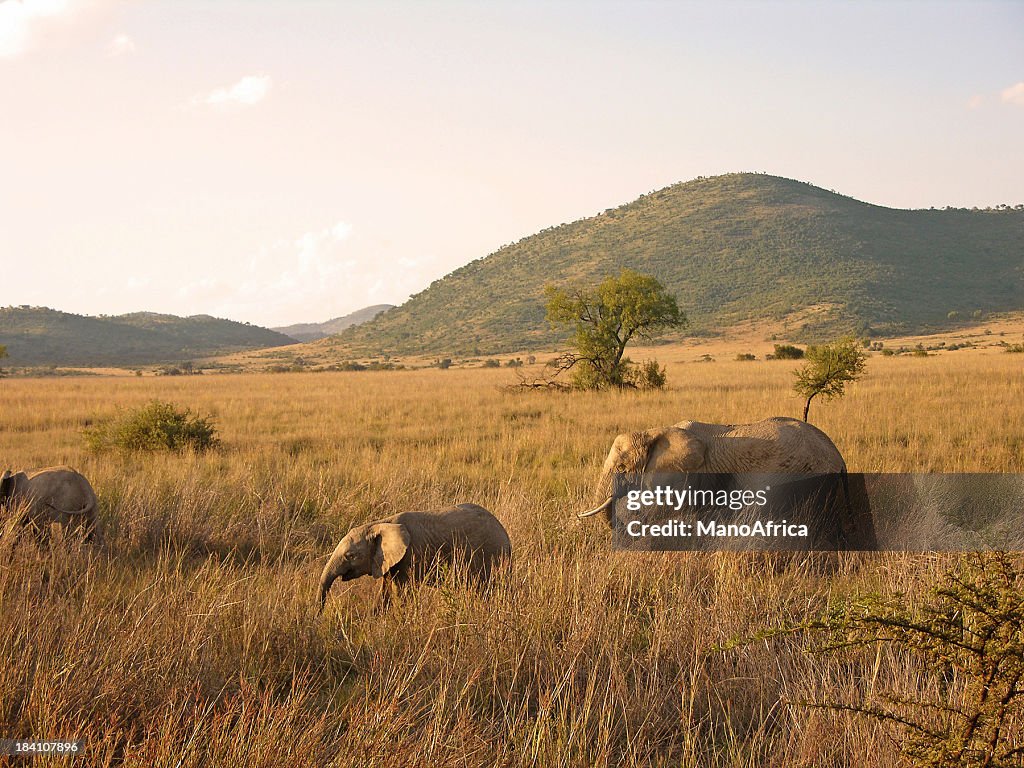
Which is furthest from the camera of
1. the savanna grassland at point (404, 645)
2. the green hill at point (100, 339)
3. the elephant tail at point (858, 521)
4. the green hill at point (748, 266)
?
the green hill at point (100, 339)

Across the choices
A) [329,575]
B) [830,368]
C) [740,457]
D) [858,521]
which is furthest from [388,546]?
[830,368]

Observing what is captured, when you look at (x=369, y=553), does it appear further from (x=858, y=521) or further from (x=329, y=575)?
(x=858, y=521)

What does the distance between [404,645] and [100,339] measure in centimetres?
12787

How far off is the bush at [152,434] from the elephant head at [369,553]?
29.6 feet

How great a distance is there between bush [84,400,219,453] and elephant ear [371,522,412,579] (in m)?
9.14

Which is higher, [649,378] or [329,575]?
[649,378]

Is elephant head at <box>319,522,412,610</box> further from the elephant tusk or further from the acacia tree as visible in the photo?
the acacia tree

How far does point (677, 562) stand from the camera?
5.73 metres

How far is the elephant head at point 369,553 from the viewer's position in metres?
5.14

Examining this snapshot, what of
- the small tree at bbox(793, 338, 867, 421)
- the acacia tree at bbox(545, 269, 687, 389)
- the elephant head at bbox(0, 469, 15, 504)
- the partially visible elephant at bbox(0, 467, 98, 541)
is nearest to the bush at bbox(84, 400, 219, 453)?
the partially visible elephant at bbox(0, 467, 98, 541)

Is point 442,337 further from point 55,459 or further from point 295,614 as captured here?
point 295,614

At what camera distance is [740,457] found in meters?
6.71

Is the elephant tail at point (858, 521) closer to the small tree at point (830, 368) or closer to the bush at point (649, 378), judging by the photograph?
the small tree at point (830, 368)

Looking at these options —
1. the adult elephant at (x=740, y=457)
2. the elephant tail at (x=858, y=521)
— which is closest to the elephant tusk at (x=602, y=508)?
the adult elephant at (x=740, y=457)
